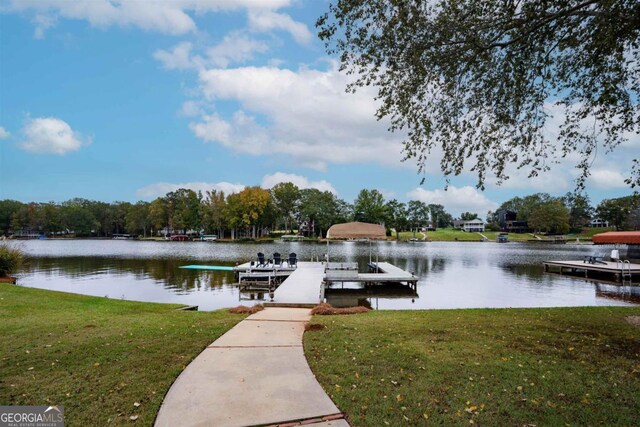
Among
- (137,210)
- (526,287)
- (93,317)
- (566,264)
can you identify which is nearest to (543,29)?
(93,317)

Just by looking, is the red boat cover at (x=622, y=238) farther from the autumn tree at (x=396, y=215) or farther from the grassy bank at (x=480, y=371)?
the autumn tree at (x=396, y=215)

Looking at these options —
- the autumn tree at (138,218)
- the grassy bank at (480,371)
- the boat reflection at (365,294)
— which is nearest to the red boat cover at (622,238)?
the boat reflection at (365,294)

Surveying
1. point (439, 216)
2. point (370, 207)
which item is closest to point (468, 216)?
point (439, 216)

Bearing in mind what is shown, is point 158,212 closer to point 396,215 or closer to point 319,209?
point 319,209

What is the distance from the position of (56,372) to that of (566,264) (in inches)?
1335

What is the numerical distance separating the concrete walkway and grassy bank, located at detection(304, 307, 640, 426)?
279mm

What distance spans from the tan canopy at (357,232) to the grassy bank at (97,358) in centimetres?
1371

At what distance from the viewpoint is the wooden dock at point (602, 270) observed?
25422mm

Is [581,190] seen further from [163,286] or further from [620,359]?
[163,286]

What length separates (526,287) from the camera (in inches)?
893

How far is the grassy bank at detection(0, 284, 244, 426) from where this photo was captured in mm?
4272

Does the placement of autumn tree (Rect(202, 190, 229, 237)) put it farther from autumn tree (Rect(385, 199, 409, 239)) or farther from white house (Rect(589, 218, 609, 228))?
white house (Rect(589, 218, 609, 228))

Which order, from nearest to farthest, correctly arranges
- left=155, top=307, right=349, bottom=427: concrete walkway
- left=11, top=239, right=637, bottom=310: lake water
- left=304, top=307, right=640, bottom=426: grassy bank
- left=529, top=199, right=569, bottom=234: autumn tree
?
left=155, top=307, right=349, bottom=427: concrete walkway, left=304, top=307, right=640, bottom=426: grassy bank, left=11, top=239, right=637, bottom=310: lake water, left=529, top=199, right=569, bottom=234: autumn tree

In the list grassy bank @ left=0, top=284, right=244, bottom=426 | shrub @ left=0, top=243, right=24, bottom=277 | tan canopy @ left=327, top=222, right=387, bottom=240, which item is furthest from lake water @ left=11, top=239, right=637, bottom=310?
grassy bank @ left=0, top=284, right=244, bottom=426
